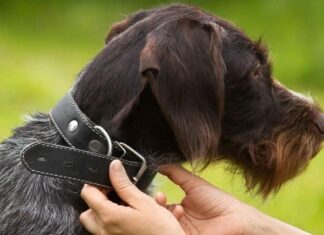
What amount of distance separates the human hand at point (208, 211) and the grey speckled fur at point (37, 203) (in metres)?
0.45

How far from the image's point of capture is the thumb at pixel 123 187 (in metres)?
4.19

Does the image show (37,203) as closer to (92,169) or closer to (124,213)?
(92,169)

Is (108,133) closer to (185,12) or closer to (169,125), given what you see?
(169,125)

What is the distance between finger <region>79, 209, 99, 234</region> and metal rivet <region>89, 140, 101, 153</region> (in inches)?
10.1

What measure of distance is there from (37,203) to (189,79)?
2.76 ft

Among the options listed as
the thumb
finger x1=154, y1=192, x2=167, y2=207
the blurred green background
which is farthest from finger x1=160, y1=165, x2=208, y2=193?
the blurred green background

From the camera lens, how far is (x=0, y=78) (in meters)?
12.3

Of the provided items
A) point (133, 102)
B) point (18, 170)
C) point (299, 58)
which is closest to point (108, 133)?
point (133, 102)

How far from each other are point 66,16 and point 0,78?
14.8 feet

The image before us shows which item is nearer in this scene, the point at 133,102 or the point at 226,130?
the point at 133,102

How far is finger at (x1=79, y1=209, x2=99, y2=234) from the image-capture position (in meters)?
4.23

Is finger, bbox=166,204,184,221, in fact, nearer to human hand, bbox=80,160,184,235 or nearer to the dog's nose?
human hand, bbox=80,160,184,235

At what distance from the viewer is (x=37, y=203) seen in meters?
4.32

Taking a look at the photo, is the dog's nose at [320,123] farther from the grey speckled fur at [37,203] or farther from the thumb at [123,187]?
the grey speckled fur at [37,203]
